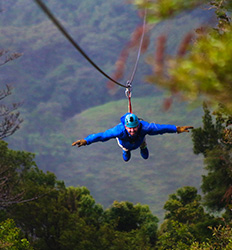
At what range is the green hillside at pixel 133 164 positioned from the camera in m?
116

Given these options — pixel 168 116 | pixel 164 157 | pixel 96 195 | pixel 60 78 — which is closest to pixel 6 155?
pixel 96 195

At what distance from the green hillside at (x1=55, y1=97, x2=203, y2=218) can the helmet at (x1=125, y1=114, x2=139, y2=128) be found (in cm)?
9457

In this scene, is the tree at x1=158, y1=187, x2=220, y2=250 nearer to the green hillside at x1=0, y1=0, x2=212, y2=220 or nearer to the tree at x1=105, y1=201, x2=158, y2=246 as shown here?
the tree at x1=105, y1=201, x2=158, y2=246

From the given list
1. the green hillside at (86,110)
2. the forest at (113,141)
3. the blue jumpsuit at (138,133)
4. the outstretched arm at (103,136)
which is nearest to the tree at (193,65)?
the forest at (113,141)

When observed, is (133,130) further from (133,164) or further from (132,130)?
(133,164)

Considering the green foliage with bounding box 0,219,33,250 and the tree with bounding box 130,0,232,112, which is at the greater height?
the green foliage with bounding box 0,219,33,250

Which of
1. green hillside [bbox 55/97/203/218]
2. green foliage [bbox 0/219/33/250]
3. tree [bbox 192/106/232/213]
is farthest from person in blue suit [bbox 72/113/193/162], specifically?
green hillside [bbox 55/97/203/218]

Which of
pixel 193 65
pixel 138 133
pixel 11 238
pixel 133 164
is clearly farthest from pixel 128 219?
pixel 133 164

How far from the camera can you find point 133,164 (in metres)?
132

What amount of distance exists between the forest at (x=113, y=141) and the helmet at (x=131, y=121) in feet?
4.53

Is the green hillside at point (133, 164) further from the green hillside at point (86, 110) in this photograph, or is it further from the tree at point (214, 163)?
the tree at point (214, 163)

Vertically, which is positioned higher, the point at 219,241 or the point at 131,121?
the point at 219,241

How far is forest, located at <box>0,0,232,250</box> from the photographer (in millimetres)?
3947

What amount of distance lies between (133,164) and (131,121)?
402 feet
